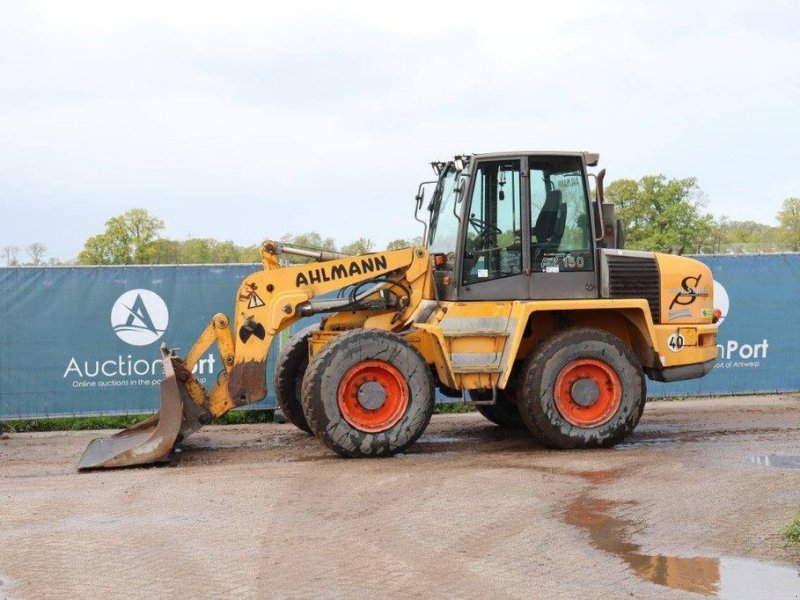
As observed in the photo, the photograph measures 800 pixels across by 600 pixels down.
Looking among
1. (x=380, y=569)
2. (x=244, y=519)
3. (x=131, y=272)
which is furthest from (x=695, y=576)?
(x=131, y=272)

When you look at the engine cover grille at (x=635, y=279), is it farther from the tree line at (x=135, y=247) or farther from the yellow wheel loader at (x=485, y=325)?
the tree line at (x=135, y=247)

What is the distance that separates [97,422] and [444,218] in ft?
19.0

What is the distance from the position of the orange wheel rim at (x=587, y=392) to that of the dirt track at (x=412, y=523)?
1.37ft

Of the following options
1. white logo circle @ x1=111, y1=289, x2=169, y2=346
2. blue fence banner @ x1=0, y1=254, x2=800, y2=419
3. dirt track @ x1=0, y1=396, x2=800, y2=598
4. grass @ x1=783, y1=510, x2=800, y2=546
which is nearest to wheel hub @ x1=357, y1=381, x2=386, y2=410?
dirt track @ x1=0, y1=396, x2=800, y2=598

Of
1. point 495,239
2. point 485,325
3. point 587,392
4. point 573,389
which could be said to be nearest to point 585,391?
point 587,392

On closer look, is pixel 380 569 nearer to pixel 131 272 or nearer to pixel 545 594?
pixel 545 594

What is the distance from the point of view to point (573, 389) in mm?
11070

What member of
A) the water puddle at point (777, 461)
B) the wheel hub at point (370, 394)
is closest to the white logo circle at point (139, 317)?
the wheel hub at point (370, 394)

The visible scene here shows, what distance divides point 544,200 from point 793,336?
664 cm

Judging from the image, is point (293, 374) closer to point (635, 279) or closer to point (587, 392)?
point (587, 392)

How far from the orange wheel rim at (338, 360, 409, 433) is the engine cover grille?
2478 millimetres

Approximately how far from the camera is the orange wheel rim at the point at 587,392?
11070 mm

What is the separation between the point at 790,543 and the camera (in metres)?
7.14

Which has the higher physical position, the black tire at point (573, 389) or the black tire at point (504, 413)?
the black tire at point (573, 389)
